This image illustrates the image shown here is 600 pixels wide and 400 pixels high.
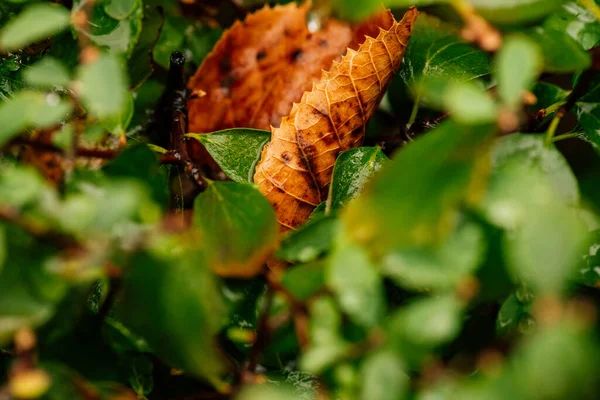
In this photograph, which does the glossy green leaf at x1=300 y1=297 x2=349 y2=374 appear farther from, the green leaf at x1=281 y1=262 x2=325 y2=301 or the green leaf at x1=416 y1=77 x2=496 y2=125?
the green leaf at x1=416 y1=77 x2=496 y2=125

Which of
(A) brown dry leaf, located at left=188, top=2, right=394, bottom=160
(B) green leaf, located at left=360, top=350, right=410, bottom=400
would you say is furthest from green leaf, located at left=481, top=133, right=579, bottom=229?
(A) brown dry leaf, located at left=188, top=2, right=394, bottom=160

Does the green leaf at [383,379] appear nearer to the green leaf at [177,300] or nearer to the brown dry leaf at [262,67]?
the green leaf at [177,300]

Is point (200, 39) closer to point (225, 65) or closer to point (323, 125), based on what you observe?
point (225, 65)

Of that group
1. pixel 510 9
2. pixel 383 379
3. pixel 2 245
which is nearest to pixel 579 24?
pixel 510 9

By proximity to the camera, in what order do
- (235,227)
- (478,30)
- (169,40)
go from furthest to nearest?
(169,40), (235,227), (478,30)

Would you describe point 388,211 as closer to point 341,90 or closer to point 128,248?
point 128,248

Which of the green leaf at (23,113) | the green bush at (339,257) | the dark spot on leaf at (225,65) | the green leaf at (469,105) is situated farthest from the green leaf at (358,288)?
the dark spot on leaf at (225,65)
